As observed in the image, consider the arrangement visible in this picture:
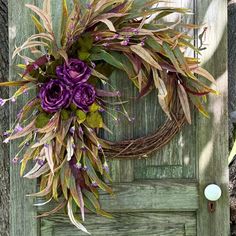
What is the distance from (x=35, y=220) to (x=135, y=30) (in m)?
0.95

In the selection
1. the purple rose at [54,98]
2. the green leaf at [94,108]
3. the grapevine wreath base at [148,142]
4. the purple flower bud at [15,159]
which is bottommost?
the purple flower bud at [15,159]

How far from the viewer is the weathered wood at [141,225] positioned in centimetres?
256

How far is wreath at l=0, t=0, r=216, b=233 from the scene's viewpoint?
236 cm

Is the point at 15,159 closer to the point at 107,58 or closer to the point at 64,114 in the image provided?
the point at 64,114

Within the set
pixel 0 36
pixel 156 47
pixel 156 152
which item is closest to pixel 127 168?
pixel 156 152

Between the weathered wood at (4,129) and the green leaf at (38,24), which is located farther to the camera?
the weathered wood at (4,129)

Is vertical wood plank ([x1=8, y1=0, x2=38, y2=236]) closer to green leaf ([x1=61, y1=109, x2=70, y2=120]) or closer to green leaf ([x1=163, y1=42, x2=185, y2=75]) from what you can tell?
green leaf ([x1=61, y1=109, x2=70, y2=120])

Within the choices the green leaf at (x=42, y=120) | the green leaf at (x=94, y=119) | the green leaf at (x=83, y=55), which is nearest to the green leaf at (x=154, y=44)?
the green leaf at (x=83, y=55)

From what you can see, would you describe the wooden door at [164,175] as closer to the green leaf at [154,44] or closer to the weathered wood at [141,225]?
the weathered wood at [141,225]

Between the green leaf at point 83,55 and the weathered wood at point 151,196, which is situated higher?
the green leaf at point 83,55

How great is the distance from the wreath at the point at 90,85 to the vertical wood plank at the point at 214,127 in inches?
4.1

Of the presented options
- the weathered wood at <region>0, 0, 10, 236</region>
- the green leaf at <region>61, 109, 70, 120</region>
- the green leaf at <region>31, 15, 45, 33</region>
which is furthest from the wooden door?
the weathered wood at <region>0, 0, 10, 236</region>

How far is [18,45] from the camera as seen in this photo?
8.32ft

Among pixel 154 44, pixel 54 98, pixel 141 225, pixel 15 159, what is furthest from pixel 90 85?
pixel 141 225
